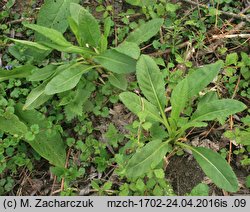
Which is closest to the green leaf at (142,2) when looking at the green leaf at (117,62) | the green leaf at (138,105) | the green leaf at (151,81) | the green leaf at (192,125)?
the green leaf at (117,62)

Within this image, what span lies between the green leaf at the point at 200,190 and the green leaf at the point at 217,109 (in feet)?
1.46

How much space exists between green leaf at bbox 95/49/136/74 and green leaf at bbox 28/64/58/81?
374mm

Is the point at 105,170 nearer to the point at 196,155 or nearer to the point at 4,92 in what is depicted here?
the point at 196,155

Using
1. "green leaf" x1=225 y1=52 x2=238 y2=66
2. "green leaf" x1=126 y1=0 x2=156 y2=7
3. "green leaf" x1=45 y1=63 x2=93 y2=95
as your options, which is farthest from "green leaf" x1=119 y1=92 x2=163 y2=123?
"green leaf" x1=126 y1=0 x2=156 y2=7

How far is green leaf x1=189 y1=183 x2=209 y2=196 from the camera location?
2.69 metres

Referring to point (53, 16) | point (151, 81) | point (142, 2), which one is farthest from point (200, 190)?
point (53, 16)

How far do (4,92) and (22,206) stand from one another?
3.00 ft

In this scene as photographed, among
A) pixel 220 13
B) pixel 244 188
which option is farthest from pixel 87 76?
pixel 244 188

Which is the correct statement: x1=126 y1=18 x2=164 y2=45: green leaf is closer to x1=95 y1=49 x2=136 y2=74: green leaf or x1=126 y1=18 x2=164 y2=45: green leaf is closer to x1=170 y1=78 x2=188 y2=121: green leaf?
x1=95 y1=49 x2=136 y2=74: green leaf

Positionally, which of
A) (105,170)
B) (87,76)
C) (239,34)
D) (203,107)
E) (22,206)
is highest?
(239,34)

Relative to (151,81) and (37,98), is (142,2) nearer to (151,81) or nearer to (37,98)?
(151,81)

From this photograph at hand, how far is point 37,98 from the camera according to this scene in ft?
9.80

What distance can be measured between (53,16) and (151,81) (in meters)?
1.07

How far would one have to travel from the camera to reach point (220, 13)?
3377mm
